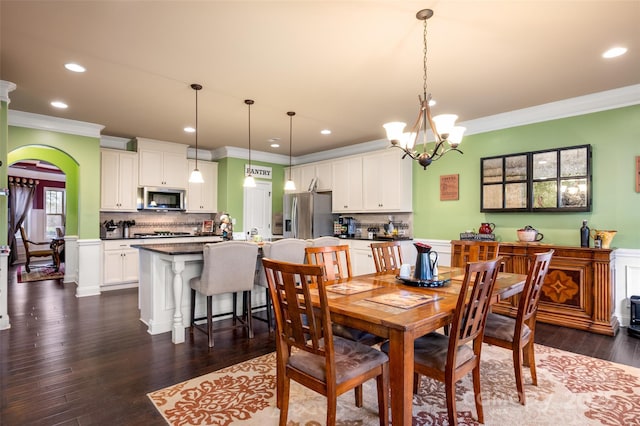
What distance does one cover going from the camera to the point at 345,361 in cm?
178

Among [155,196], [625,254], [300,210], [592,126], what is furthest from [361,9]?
[155,196]

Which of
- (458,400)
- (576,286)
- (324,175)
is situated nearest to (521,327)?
(458,400)

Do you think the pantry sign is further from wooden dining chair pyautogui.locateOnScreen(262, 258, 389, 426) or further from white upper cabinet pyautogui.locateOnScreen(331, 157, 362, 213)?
wooden dining chair pyautogui.locateOnScreen(262, 258, 389, 426)

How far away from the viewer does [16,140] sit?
468 cm

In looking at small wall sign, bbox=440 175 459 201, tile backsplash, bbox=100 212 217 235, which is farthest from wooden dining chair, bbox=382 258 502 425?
tile backsplash, bbox=100 212 217 235

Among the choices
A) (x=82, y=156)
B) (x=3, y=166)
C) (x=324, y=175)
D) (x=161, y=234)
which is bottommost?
(x=161, y=234)

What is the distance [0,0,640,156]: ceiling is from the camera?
7.60ft

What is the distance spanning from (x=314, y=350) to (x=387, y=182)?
4280 mm

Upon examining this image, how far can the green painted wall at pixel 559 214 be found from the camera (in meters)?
3.70

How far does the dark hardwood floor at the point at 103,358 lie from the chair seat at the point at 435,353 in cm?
162

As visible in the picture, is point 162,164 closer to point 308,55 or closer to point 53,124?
point 53,124

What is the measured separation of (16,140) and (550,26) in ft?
20.6

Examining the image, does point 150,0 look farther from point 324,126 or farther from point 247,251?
point 324,126

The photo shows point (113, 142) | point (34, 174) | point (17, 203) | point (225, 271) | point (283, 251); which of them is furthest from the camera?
point (34, 174)
